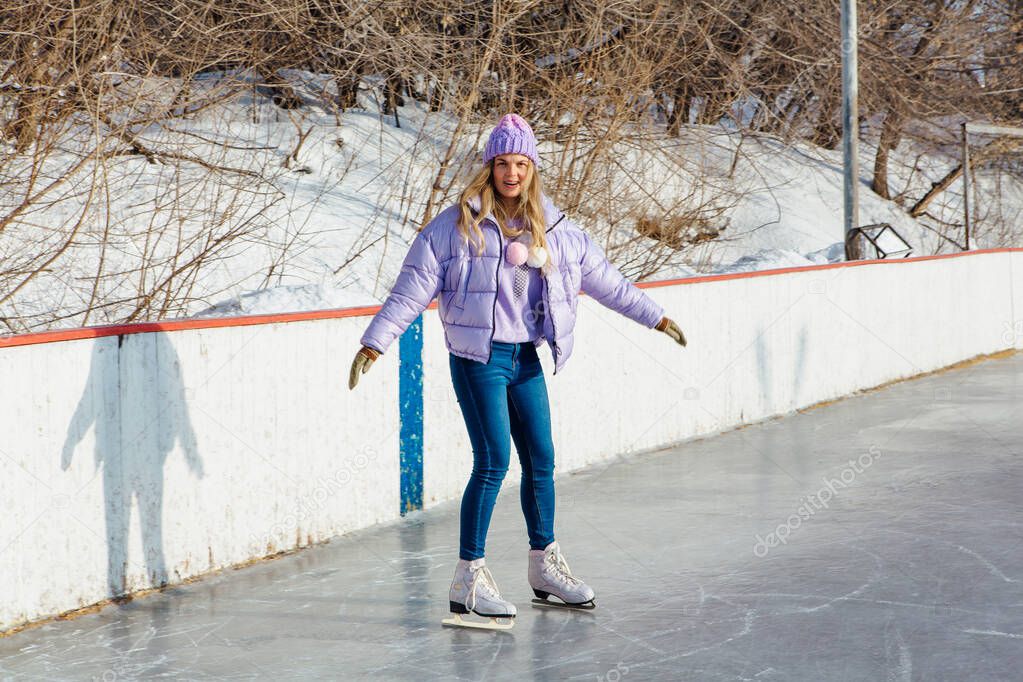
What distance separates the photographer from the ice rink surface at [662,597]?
393 cm

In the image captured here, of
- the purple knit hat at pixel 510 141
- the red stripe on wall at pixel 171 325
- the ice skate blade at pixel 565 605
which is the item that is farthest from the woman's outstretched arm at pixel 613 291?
the red stripe on wall at pixel 171 325

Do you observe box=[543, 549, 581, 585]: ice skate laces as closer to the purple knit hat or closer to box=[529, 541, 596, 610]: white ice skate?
box=[529, 541, 596, 610]: white ice skate

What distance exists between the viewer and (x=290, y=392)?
5.67m

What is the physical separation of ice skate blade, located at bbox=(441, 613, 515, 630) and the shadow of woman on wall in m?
1.27

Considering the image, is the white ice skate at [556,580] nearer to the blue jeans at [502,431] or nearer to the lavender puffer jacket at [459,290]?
the blue jeans at [502,431]

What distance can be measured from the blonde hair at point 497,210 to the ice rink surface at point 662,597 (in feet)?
4.30

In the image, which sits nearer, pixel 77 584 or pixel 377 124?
pixel 77 584

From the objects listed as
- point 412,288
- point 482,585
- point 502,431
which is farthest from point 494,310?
point 482,585

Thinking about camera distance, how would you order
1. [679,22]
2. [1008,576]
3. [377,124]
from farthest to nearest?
[679,22]
[377,124]
[1008,576]

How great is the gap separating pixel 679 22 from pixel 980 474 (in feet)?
42.3

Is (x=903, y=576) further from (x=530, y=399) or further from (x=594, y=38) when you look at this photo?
(x=594, y=38)

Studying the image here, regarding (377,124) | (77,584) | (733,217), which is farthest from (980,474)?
(733,217)

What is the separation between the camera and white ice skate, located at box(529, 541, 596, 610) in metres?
4.58

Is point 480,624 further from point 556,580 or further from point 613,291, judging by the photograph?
point 613,291
